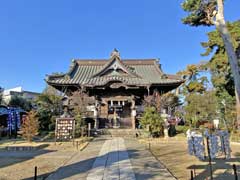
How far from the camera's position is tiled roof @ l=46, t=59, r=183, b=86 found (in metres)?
22.6

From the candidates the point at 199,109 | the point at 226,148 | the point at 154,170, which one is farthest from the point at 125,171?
the point at 199,109

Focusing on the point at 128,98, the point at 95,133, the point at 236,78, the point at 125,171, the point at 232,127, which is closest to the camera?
the point at 236,78

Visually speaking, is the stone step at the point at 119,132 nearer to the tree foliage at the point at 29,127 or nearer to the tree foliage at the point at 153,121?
the tree foliage at the point at 153,121

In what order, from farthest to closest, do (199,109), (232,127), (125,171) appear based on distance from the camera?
1. (199,109)
2. (232,127)
3. (125,171)

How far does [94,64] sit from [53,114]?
30.7 ft

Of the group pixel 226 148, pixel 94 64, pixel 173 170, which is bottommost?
pixel 173 170

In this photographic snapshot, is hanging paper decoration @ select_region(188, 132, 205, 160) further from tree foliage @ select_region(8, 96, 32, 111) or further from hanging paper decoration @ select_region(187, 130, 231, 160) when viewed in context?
tree foliage @ select_region(8, 96, 32, 111)

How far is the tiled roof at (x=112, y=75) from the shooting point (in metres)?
22.6

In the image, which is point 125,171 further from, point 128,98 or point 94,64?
point 94,64

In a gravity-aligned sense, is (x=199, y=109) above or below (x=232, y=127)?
above

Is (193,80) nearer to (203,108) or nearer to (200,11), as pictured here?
(203,108)

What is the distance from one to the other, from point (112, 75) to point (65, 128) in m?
10.0

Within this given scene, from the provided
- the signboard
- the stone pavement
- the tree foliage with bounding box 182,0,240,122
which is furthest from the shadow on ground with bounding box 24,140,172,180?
the signboard

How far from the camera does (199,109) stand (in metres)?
25.7
